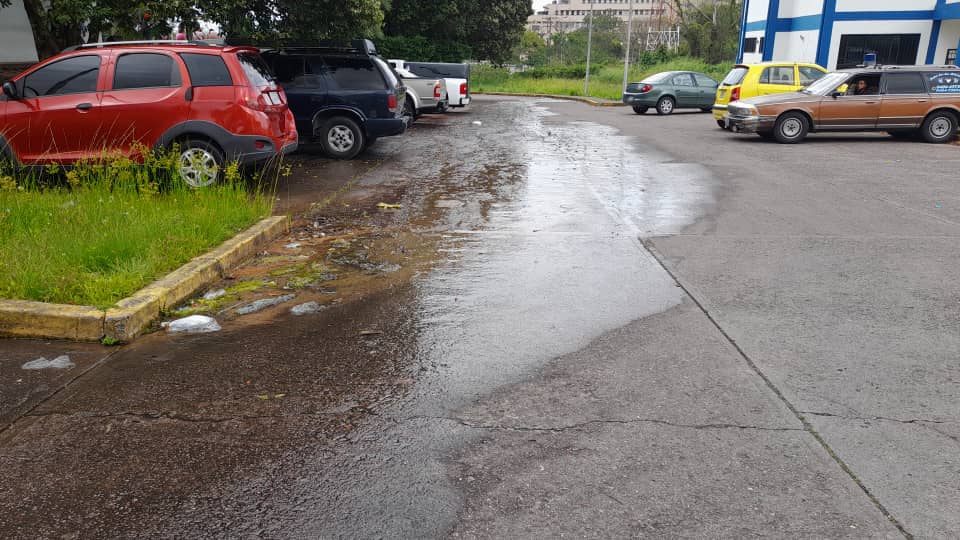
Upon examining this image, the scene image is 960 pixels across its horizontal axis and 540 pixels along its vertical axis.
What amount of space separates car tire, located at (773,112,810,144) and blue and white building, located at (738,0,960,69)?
45.3ft

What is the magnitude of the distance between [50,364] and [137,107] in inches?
216

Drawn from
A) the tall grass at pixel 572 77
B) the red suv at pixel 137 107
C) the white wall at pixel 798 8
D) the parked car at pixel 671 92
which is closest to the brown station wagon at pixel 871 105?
the parked car at pixel 671 92

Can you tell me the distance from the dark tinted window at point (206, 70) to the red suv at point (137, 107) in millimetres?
12

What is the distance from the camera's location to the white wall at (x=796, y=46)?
1166 inches

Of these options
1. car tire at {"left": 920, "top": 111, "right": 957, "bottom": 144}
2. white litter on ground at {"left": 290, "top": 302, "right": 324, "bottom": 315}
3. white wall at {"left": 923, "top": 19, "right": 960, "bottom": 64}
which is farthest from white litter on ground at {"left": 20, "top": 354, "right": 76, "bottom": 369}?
white wall at {"left": 923, "top": 19, "right": 960, "bottom": 64}

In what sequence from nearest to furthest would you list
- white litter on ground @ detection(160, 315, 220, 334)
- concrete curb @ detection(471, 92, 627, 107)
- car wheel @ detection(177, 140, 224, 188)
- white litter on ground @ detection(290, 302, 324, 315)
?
white litter on ground @ detection(160, 315, 220, 334), white litter on ground @ detection(290, 302, 324, 315), car wheel @ detection(177, 140, 224, 188), concrete curb @ detection(471, 92, 627, 107)

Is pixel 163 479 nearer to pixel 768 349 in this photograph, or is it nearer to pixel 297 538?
pixel 297 538

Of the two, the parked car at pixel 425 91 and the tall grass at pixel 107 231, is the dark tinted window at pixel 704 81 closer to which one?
the parked car at pixel 425 91

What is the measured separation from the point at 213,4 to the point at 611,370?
495 inches

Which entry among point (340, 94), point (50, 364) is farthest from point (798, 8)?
point (50, 364)

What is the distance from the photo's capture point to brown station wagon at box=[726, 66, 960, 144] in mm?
16172

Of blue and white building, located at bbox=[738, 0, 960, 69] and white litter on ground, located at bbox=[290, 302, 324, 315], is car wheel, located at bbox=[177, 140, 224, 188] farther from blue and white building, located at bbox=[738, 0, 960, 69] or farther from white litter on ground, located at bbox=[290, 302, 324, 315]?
blue and white building, located at bbox=[738, 0, 960, 69]

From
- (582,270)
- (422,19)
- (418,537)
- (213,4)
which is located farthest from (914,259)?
(422,19)

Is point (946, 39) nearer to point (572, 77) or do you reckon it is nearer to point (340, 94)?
point (340, 94)
